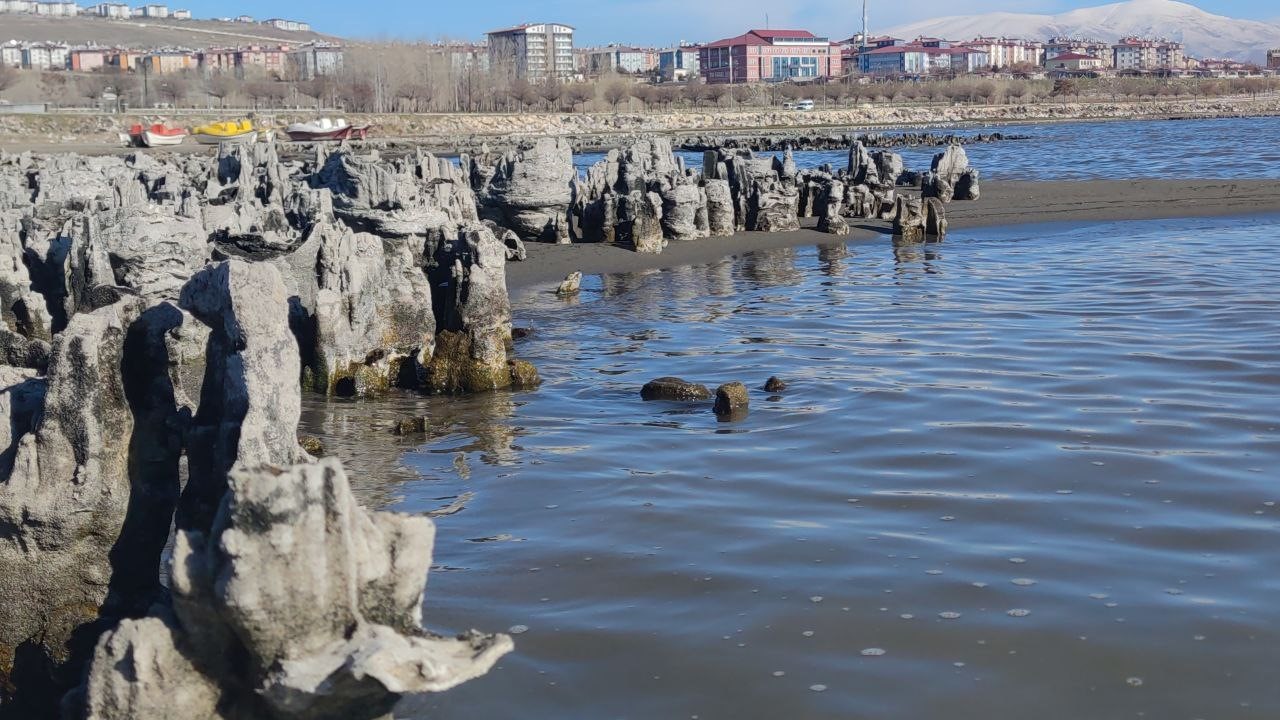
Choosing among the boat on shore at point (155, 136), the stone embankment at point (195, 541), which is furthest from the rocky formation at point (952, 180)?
the boat on shore at point (155, 136)

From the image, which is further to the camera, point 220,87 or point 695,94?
point 695,94

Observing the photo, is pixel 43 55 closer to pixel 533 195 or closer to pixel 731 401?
pixel 533 195

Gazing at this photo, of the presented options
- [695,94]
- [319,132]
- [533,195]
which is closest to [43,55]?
[695,94]

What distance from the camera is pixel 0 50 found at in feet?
580

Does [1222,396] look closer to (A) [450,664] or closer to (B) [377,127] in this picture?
(A) [450,664]

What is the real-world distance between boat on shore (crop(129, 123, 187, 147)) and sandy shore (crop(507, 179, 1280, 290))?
44.2m

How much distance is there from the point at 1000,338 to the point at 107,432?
10.8m

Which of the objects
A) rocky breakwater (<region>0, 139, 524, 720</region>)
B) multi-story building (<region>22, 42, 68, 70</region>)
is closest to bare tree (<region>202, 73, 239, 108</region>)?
multi-story building (<region>22, 42, 68, 70</region>)

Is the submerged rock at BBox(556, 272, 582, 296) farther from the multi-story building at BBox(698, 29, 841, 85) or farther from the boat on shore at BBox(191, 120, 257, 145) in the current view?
the multi-story building at BBox(698, 29, 841, 85)

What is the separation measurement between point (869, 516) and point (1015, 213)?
20.9 m

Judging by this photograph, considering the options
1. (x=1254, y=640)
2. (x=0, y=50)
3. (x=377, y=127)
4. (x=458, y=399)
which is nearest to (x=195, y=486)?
(x=1254, y=640)

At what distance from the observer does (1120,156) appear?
48500 millimetres

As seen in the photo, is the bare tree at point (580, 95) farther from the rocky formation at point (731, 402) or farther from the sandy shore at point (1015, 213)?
the rocky formation at point (731, 402)

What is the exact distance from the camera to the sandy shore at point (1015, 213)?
2109cm
